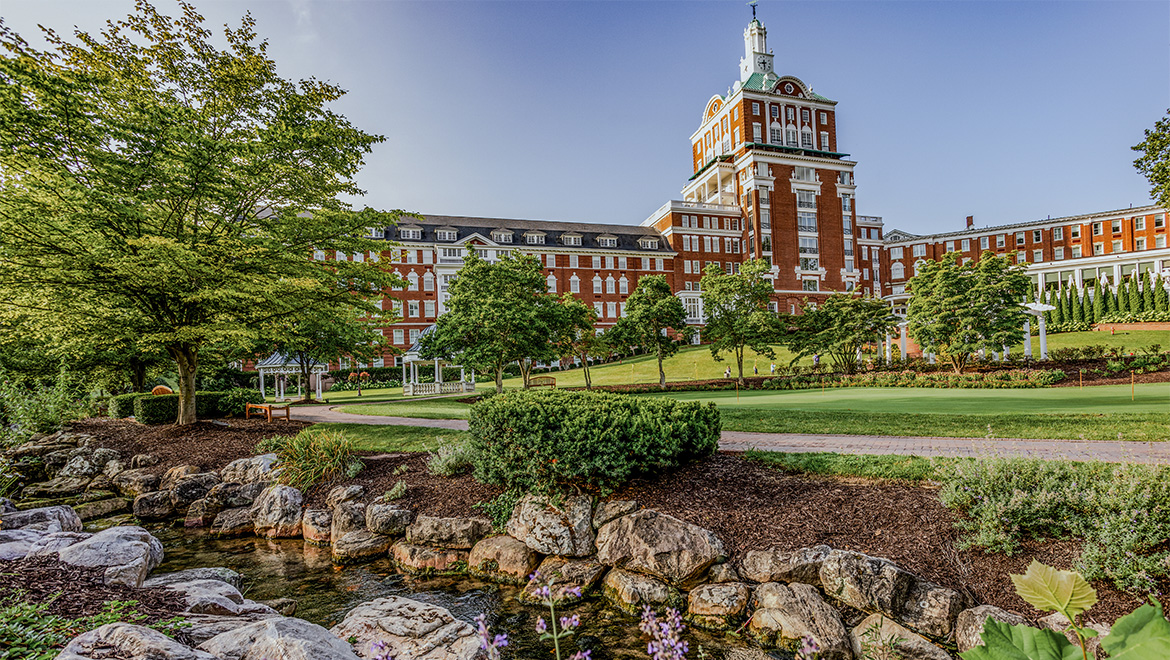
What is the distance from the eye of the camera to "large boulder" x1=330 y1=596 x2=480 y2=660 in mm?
4652

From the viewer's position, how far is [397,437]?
516 inches

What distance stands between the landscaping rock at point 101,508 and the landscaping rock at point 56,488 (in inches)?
56.9

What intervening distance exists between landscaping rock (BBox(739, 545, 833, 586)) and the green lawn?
670 cm

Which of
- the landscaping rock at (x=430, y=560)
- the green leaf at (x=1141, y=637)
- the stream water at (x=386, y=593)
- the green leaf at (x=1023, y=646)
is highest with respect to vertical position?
the green leaf at (x=1141, y=637)

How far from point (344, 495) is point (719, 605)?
20.7 feet

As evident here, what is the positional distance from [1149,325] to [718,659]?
49.1 meters

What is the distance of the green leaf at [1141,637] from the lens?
0.94 m

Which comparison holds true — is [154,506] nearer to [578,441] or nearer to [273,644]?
[578,441]

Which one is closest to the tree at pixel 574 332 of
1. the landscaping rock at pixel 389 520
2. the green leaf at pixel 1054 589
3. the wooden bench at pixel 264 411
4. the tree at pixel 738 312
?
the tree at pixel 738 312

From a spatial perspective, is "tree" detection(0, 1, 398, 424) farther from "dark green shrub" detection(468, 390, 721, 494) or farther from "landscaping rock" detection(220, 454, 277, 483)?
"dark green shrub" detection(468, 390, 721, 494)

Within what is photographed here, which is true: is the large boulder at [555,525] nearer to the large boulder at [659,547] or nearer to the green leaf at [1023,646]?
the large boulder at [659,547]

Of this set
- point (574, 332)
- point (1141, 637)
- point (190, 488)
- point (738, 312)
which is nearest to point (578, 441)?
point (1141, 637)

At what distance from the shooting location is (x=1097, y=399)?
49.9 ft

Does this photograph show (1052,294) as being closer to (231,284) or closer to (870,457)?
(870,457)
